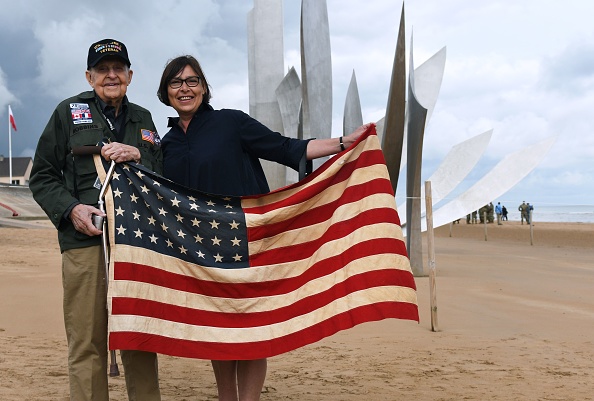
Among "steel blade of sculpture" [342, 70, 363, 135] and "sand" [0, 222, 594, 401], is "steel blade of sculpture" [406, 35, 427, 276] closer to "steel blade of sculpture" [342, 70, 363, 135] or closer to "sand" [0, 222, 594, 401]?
"sand" [0, 222, 594, 401]

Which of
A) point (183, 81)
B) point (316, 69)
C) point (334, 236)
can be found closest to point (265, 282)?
point (334, 236)

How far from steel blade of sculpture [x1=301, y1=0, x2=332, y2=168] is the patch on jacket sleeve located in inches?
339

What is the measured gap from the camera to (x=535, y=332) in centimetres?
665

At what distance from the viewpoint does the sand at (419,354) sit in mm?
4457

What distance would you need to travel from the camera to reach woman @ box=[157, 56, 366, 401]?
3.18 metres

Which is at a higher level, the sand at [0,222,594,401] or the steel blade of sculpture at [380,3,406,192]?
→ the steel blade of sculpture at [380,3,406,192]

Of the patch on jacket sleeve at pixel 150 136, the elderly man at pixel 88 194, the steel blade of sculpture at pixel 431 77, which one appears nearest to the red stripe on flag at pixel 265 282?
the elderly man at pixel 88 194

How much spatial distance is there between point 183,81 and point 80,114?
502mm

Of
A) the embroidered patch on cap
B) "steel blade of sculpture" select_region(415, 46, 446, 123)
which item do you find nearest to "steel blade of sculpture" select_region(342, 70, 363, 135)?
"steel blade of sculpture" select_region(415, 46, 446, 123)

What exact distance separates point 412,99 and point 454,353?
597cm

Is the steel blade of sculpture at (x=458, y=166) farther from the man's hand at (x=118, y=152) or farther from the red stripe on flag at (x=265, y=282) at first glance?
the man's hand at (x=118, y=152)

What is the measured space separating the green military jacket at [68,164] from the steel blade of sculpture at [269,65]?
13.5 meters

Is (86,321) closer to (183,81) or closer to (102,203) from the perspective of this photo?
(102,203)

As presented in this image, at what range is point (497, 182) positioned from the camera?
45.8 feet
